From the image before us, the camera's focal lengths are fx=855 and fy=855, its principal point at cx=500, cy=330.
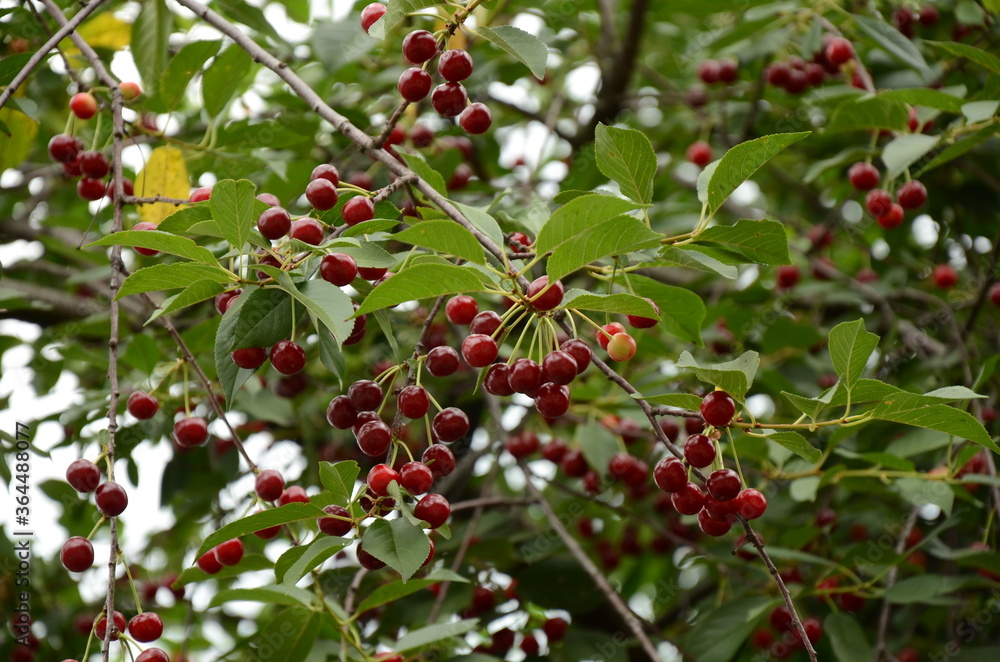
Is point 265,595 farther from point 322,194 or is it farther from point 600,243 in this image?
point 600,243

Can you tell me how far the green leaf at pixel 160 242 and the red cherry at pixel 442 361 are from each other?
322mm

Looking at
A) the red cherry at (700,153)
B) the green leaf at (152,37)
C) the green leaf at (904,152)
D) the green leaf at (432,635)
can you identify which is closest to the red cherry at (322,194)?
the green leaf at (432,635)

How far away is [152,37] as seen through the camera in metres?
1.94

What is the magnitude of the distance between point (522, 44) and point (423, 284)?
1.30ft

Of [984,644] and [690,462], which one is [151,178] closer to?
[690,462]

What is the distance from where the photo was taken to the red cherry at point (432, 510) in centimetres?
109

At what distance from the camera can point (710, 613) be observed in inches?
75.6

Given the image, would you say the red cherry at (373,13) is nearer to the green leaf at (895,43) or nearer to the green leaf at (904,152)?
the green leaf at (904,152)

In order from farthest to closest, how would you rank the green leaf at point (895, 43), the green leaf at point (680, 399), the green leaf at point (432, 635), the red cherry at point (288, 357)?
the green leaf at point (895, 43), the green leaf at point (432, 635), the red cherry at point (288, 357), the green leaf at point (680, 399)

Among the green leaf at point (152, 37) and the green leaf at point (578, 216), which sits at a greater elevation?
the green leaf at point (578, 216)

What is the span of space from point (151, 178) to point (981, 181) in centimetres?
Answer: 226

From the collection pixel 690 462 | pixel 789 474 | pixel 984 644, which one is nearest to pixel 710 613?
pixel 789 474

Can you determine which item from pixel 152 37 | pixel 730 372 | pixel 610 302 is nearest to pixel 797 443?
pixel 730 372

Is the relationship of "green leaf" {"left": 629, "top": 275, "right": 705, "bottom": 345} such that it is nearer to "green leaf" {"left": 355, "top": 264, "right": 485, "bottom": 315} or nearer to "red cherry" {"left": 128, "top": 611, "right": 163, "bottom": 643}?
"green leaf" {"left": 355, "top": 264, "right": 485, "bottom": 315}
